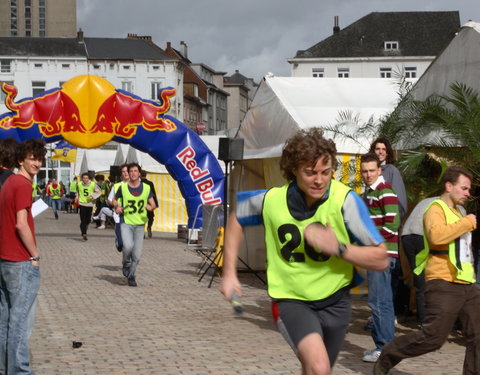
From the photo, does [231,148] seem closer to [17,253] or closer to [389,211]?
[389,211]

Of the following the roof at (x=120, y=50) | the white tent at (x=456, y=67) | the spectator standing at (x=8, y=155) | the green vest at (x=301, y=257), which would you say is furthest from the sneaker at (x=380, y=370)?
the roof at (x=120, y=50)

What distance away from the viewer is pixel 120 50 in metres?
94.3

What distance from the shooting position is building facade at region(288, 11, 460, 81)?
75.6 meters

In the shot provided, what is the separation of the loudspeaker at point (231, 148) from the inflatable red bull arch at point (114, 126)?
9.22 metres

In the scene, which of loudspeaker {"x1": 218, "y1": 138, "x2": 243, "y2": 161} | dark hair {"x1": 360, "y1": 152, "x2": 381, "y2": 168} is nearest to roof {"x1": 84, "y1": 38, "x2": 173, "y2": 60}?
loudspeaker {"x1": 218, "y1": 138, "x2": 243, "y2": 161}

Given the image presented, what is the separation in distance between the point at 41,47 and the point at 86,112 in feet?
232

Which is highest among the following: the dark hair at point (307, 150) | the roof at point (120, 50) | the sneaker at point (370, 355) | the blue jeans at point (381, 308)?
the roof at point (120, 50)

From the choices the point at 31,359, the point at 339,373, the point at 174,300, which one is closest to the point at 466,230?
the point at 339,373

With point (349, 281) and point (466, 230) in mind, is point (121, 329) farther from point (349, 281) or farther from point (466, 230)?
point (349, 281)

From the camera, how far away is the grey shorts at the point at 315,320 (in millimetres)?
4598

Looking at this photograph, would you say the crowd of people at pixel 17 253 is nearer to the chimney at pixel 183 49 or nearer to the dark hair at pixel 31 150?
the dark hair at pixel 31 150

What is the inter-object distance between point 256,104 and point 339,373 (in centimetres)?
734

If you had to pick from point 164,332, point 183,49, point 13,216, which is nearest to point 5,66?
point 183,49

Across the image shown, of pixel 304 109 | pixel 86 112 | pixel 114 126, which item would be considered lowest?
pixel 304 109
